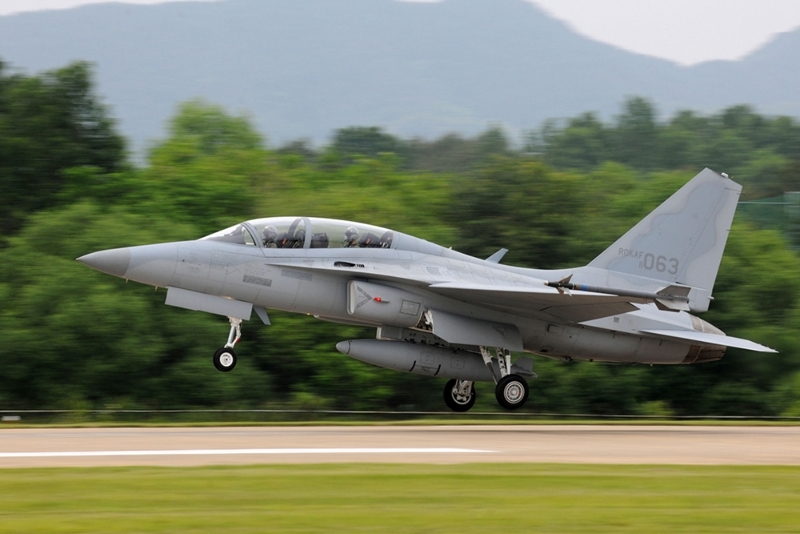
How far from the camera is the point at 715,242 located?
19.8 metres

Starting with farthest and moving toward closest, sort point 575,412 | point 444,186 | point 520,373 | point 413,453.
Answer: point 444,186 → point 575,412 → point 520,373 → point 413,453

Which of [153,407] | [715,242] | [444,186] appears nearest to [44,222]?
[153,407]

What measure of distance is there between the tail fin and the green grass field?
9.34 meters

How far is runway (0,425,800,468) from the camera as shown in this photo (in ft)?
36.1

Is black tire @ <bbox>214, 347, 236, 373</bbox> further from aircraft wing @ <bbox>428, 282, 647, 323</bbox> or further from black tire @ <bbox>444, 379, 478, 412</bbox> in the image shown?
black tire @ <bbox>444, 379, 478, 412</bbox>

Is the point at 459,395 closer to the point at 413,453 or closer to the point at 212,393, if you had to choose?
the point at 413,453

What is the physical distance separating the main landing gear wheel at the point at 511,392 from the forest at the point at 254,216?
37.5 feet

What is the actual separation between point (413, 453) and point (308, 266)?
19.3 feet

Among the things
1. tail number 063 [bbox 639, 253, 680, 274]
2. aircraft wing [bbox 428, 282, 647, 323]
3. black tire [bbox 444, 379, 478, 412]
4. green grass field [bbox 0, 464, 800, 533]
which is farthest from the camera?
black tire [bbox 444, 379, 478, 412]

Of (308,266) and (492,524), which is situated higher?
(308,266)

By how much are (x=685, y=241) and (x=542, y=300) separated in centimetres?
393

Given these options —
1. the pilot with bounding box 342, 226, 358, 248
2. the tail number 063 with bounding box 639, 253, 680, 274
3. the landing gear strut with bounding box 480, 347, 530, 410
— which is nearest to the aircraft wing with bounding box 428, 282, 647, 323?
the landing gear strut with bounding box 480, 347, 530, 410

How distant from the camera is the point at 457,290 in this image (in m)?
17.1

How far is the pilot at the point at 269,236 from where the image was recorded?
17.0 meters
